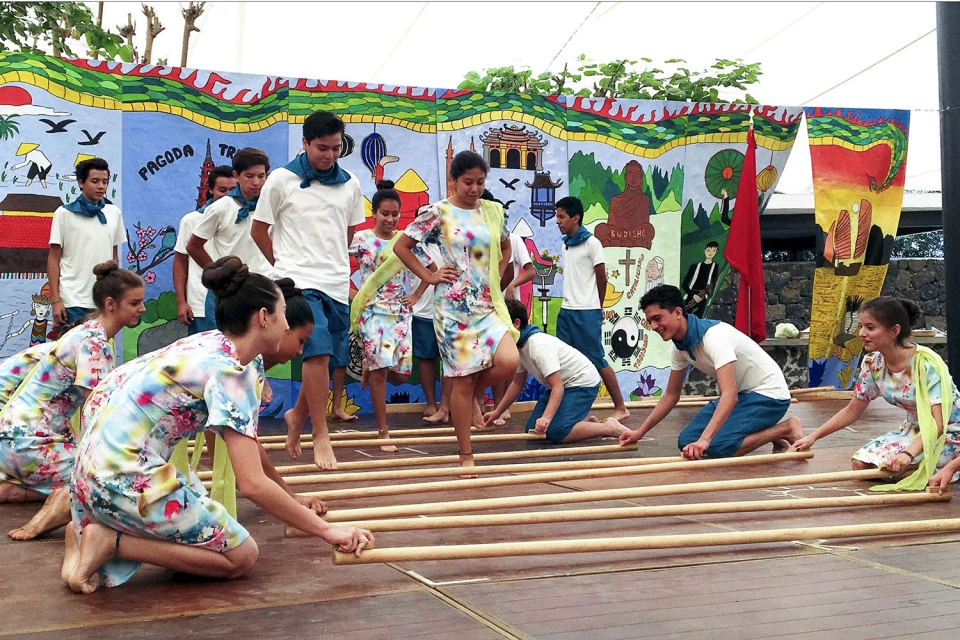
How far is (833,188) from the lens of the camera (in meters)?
9.61

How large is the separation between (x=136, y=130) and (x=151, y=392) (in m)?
5.29

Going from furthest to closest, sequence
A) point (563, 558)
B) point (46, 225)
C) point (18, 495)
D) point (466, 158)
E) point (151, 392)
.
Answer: point (46, 225) < point (466, 158) < point (18, 495) < point (563, 558) < point (151, 392)

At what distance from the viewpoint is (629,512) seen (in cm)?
372

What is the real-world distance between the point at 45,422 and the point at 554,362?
307 cm

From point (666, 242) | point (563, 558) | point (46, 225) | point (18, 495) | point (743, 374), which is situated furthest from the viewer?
point (666, 242)

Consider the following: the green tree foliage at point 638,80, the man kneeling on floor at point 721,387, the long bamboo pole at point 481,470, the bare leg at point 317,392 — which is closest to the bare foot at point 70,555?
the long bamboo pole at point 481,470

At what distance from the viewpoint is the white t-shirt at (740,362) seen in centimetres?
564

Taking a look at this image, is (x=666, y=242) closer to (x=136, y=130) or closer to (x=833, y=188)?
(x=833, y=188)

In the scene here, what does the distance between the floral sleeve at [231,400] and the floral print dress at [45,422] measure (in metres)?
1.49

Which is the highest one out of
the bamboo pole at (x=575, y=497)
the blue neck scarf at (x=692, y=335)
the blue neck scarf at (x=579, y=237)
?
the blue neck scarf at (x=579, y=237)

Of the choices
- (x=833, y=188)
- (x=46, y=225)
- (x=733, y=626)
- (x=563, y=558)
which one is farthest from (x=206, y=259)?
(x=833, y=188)

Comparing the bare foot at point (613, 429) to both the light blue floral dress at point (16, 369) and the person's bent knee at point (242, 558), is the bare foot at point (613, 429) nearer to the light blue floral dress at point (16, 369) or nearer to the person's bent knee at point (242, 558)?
the light blue floral dress at point (16, 369)

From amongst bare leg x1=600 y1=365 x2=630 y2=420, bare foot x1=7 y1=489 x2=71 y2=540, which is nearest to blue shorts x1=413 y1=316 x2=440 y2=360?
bare leg x1=600 y1=365 x2=630 y2=420

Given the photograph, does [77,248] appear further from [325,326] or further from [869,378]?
[869,378]
